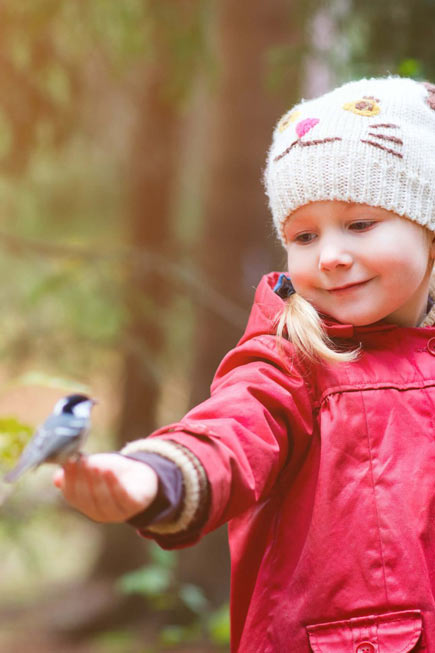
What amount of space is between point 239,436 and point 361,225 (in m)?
0.60

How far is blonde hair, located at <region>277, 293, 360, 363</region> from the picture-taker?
1687 mm

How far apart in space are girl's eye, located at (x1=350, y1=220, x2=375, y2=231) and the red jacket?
22 cm

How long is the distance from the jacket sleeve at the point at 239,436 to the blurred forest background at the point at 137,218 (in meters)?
1.22

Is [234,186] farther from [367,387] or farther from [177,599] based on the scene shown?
[367,387]

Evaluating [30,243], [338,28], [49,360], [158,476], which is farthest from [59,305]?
[158,476]

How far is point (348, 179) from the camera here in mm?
1733

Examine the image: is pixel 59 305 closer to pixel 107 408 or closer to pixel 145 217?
pixel 145 217

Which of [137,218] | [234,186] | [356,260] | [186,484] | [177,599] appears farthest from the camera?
[137,218]

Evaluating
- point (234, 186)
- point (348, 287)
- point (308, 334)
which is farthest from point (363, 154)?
point (234, 186)

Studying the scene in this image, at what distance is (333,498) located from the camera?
1634mm

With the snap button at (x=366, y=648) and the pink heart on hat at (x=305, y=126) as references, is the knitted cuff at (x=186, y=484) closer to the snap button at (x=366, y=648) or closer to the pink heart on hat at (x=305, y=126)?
the snap button at (x=366, y=648)

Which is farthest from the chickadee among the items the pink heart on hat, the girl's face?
the pink heart on hat

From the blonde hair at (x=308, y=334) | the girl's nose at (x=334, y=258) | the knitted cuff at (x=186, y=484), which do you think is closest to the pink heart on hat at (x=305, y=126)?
the girl's nose at (x=334, y=258)

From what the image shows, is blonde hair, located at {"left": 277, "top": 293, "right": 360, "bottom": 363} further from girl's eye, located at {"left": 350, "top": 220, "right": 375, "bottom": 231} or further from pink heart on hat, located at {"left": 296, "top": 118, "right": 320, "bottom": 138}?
pink heart on hat, located at {"left": 296, "top": 118, "right": 320, "bottom": 138}
